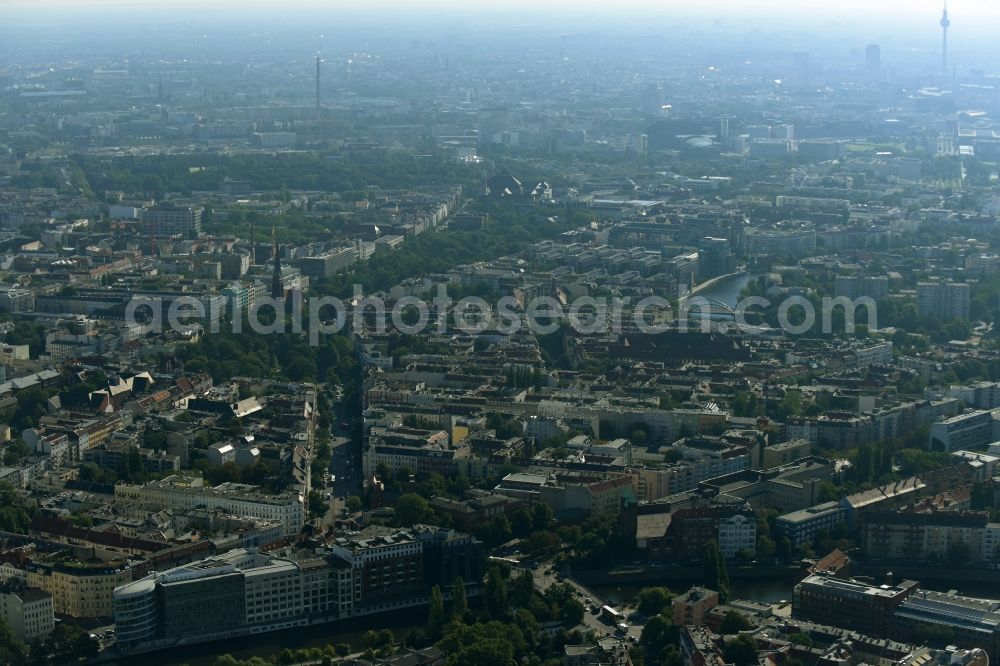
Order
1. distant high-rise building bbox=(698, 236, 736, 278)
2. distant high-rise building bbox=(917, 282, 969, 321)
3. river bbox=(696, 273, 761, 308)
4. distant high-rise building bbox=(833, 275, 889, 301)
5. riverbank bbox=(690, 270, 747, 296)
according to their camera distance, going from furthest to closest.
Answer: distant high-rise building bbox=(698, 236, 736, 278) < riverbank bbox=(690, 270, 747, 296) < river bbox=(696, 273, 761, 308) < distant high-rise building bbox=(833, 275, 889, 301) < distant high-rise building bbox=(917, 282, 969, 321)

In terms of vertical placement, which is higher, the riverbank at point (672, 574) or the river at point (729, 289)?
the riverbank at point (672, 574)

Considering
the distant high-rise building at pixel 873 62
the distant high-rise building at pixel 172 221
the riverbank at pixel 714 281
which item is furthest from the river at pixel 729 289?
the distant high-rise building at pixel 873 62

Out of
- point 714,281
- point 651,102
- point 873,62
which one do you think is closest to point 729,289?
point 714,281

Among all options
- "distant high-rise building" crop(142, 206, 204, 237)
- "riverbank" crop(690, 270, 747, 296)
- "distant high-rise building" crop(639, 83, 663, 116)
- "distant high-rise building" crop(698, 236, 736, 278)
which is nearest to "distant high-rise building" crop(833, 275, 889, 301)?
"riverbank" crop(690, 270, 747, 296)

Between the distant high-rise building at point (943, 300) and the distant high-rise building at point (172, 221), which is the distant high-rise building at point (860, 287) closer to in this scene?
the distant high-rise building at point (943, 300)

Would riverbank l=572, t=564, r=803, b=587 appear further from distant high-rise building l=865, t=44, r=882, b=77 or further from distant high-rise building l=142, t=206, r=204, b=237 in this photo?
distant high-rise building l=865, t=44, r=882, b=77

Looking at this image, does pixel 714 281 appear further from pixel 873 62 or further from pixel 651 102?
pixel 873 62

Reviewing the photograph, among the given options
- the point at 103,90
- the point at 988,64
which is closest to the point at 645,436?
the point at 103,90

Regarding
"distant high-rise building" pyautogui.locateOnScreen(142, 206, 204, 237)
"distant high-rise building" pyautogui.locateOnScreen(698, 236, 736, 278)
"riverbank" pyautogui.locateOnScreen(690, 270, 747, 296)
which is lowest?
"riverbank" pyautogui.locateOnScreen(690, 270, 747, 296)

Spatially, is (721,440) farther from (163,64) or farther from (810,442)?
(163,64)
